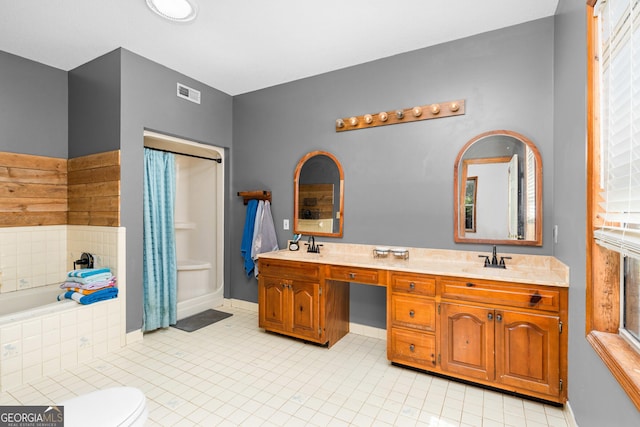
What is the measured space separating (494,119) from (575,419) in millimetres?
2081

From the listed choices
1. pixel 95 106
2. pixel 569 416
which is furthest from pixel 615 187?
pixel 95 106

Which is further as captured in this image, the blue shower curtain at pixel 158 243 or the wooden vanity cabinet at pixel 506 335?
the blue shower curtain at pixel 158 243

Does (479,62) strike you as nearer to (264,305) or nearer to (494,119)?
(494,119)

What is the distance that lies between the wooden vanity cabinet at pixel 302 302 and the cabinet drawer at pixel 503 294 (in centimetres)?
104

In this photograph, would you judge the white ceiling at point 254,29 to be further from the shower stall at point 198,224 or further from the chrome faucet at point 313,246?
the chrome faucet at point 313,246

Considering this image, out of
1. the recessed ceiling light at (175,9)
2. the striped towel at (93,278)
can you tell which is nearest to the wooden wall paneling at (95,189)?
the striped towel at (93,278)

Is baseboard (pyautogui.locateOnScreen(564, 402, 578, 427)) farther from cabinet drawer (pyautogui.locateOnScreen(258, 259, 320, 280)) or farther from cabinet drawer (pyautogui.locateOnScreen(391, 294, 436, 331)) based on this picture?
cabinet drawer (pyautogui.locateOnScreen(258, 259, 320, 280))

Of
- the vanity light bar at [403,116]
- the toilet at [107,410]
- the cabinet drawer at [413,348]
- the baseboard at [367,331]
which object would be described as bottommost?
the baseboard at [367,331]

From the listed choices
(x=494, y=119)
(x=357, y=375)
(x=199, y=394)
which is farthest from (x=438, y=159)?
(x=199, y=394)

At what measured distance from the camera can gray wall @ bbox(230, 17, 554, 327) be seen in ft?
8.02

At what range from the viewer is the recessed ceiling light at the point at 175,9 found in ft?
7.32

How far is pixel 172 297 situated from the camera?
132 inches

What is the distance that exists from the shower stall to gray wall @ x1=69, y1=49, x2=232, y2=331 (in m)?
0.42

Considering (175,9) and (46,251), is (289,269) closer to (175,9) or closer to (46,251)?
(175,9)
